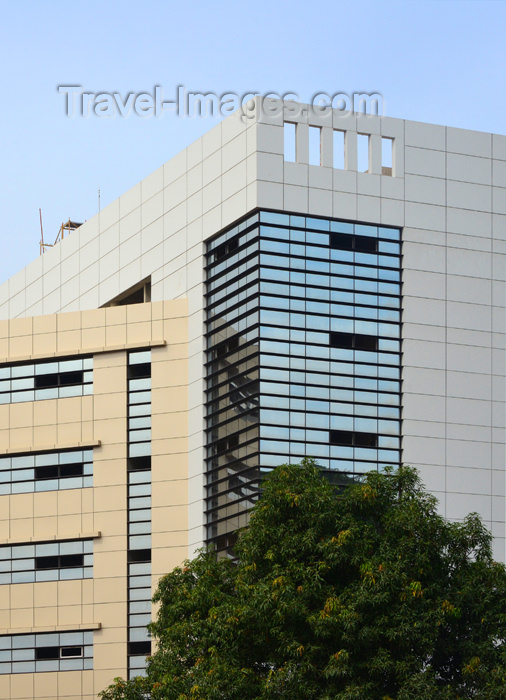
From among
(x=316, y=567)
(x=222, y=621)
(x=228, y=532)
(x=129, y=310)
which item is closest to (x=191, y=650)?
(x=222, y=621)

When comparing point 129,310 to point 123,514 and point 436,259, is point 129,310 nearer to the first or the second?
point 123,514

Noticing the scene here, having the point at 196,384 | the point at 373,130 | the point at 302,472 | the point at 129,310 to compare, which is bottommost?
the point at 302,472

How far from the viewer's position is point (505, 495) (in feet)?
195

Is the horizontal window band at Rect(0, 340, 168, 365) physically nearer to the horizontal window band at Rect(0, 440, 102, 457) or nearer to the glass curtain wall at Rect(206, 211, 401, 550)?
the horizontal window band at Rect(0, 440, 102, 457)

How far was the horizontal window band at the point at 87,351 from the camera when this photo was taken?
207 feet

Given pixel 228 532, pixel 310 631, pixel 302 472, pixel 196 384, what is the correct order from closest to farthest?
pixel 310 631
pixel 302 472
pixel 228 532
pixel 196 384

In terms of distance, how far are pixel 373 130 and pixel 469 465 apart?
1482 centimetres

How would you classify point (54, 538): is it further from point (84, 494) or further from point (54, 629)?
point (54, 629)

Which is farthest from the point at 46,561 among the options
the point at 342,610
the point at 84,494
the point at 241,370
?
the point at 342,610

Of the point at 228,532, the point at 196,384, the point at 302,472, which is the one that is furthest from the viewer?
the point at 196,384

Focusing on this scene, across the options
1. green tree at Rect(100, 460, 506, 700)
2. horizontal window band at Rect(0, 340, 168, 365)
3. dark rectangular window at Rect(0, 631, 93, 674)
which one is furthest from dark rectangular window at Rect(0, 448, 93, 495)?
green tree at Rect(100, 460, 506, 700)

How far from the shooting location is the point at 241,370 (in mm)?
57594

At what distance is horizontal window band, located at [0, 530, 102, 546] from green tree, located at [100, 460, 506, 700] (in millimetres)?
21290

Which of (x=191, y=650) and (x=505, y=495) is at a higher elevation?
(x=505, y=495)
